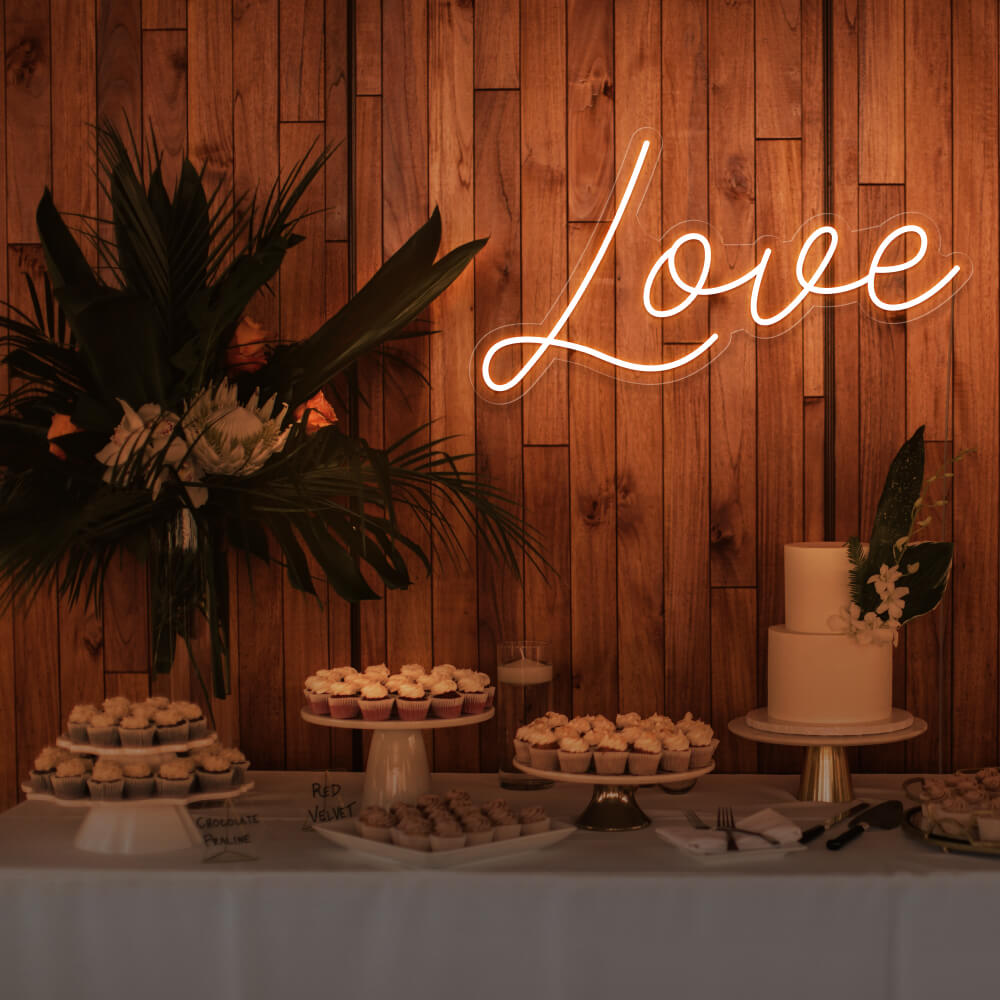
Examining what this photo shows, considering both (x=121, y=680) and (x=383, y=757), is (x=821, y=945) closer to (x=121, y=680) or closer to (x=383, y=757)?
(x=383, y=757)

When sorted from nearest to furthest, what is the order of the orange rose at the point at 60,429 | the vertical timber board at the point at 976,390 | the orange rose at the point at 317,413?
1. the orange rose at the point at 60,429
2. the orange rose at the point at 317,413
3. the vertical timber board at the point at 976,390

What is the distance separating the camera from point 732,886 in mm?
1735

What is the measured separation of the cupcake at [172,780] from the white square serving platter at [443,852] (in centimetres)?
23

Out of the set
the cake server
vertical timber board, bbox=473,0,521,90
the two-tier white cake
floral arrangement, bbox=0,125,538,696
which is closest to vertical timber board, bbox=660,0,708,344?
vertical timber board, bbox=473,0,521,90

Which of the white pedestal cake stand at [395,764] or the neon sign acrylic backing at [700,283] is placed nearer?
the white pedestal cake stand at [395,764]

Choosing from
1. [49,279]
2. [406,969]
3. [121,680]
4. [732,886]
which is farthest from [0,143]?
[732,886]

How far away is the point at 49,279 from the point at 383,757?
4.39 feet

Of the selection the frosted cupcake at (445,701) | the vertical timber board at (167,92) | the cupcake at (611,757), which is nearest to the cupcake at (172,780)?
the frosted cupcake at (445,701)

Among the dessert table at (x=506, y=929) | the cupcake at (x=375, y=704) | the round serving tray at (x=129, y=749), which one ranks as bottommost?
the dessert table at (x=506, y=929)

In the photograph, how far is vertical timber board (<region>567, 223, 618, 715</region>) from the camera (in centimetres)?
256

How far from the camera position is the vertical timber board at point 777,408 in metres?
2.54

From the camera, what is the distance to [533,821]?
1879mm

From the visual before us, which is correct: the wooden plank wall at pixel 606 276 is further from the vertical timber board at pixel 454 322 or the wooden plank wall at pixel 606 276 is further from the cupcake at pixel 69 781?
the cupcake at pixel 69 781

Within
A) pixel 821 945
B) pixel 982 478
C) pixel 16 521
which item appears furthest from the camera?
pixel 982 478
